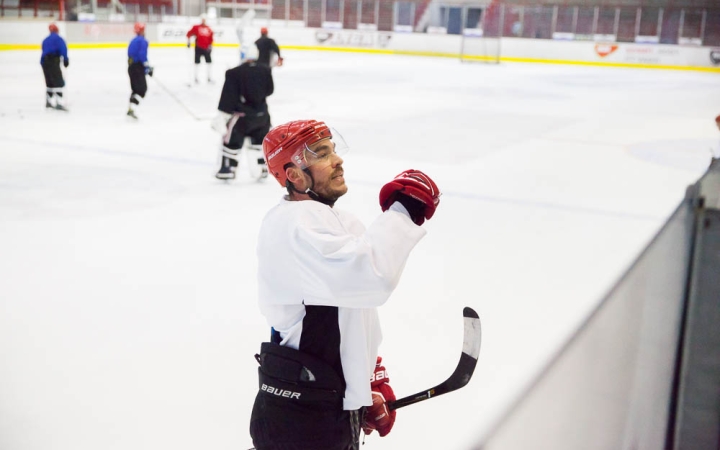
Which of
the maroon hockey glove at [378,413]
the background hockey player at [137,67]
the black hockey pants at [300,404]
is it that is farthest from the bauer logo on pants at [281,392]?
the background hockey player at [137,67]

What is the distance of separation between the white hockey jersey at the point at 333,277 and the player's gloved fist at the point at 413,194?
2 cm

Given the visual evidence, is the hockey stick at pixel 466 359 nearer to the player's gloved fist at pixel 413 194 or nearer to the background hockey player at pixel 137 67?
the player's gloved fist at pixel 413 194

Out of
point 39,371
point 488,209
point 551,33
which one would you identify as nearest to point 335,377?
point 39,371

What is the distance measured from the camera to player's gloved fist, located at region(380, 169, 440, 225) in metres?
1.36

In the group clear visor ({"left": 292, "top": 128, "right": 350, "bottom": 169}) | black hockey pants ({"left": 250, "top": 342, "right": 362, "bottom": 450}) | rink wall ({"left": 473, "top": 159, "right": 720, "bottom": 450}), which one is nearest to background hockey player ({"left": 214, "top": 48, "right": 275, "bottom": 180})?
rink wall ({"left": 473, "top": 159, "right": 720, "bottom": 450})

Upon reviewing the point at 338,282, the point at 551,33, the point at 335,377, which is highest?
the point at 551,33

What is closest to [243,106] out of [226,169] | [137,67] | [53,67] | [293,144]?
[226,169]

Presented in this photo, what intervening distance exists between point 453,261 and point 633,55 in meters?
20.6

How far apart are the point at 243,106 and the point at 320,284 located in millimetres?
4787

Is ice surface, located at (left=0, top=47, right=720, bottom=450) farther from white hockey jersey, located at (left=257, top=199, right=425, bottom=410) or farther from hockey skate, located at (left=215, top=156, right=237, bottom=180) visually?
white hockey jersey, located at (left=257, top=199, right=425, bottom=410)

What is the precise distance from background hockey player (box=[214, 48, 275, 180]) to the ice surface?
403 mm

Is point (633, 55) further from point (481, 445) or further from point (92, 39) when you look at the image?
point (481, 445)

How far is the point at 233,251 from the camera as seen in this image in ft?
14.6

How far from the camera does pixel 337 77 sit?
1642 centimetres
